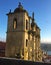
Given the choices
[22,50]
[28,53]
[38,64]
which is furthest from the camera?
[28,53]

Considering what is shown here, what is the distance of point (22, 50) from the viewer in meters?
21.0

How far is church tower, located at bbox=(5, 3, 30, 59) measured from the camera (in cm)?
2108

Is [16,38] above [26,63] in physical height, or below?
above

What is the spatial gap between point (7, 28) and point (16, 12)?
236 cm

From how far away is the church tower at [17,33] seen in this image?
69.2 feet

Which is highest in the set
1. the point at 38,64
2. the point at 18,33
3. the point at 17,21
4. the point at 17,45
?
the point at 17,21

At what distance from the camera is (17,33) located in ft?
70.3

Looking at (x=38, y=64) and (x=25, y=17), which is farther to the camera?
(x=25, y=17)

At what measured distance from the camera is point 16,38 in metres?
21.3

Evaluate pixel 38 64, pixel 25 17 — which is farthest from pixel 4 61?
pixel 25 17

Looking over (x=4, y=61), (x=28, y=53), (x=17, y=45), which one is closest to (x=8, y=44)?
(x=17, y=45)

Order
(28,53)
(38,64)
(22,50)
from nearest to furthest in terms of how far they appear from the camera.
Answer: (38,64)
(22,50)
(28,53)

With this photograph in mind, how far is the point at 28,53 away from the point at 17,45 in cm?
249

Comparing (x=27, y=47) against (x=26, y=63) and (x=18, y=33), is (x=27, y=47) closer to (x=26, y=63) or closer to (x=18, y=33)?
(x=18, y=33)
